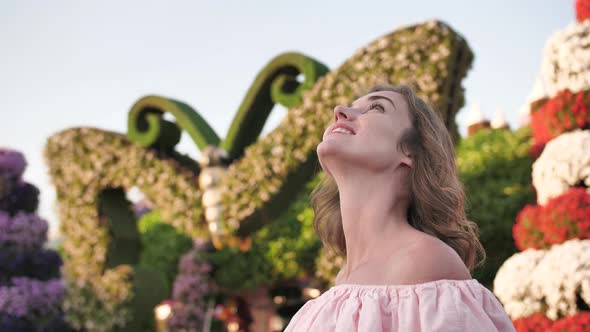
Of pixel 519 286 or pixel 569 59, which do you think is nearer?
pixel 519 286

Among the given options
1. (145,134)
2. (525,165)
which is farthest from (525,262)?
(145,134)

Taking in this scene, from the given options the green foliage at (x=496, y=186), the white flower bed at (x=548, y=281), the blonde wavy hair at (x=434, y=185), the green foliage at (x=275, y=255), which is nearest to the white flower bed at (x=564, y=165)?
the white flower bed at (x=548, y=281)

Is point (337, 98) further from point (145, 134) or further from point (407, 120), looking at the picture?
point (407, 120)

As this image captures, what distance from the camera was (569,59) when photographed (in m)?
5.52

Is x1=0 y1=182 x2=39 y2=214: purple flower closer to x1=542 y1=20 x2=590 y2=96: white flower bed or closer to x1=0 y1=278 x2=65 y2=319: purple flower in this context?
x1=0 y1=278 x2=65 y2=319: purple flower

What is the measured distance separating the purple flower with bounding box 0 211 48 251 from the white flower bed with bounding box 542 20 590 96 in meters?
6.28

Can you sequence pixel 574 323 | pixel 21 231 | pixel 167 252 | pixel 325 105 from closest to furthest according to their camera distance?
pixel 574 323, pixel 21 231, pixel 325 105, pixel 167 252

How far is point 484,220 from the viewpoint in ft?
26.4

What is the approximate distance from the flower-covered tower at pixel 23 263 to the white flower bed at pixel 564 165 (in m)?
5.90

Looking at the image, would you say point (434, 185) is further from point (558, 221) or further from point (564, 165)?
point (564, 165)

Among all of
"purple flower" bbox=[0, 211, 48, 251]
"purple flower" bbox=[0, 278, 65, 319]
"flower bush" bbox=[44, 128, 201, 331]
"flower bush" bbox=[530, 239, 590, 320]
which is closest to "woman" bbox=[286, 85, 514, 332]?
"flower bush" bbox=[530, 239, 590, 320]

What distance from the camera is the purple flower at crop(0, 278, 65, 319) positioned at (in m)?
7.17

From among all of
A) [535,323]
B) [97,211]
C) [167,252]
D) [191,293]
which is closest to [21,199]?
[97,211]

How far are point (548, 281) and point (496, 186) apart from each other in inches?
159
